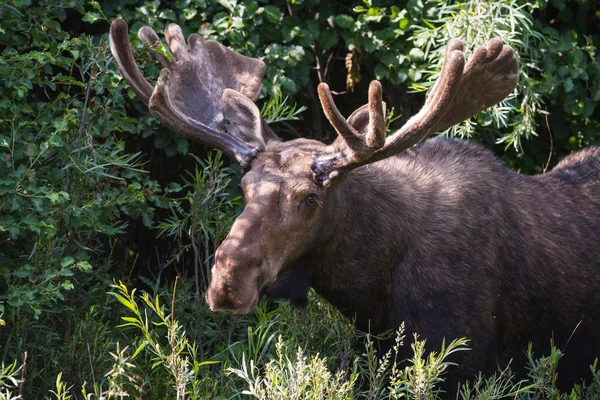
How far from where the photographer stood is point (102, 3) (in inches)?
225

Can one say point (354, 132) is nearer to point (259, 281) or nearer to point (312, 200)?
point (312, 200)

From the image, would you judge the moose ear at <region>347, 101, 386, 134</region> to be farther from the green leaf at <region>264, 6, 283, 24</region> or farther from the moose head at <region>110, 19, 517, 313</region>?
the green leaf at <region>264, 6, 283, 24</region>

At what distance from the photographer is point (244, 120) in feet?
14.5

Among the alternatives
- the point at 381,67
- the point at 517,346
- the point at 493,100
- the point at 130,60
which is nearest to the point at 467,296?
the point at 517,346

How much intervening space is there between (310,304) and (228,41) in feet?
5.86

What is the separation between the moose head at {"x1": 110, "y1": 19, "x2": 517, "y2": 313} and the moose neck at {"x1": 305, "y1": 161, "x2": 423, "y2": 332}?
66 millimetres

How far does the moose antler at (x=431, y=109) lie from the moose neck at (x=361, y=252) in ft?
0.60

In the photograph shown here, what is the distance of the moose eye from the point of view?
3898mm

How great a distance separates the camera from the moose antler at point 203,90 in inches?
166

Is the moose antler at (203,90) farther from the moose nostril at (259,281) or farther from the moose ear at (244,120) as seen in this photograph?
the moose nostril at (259,281)

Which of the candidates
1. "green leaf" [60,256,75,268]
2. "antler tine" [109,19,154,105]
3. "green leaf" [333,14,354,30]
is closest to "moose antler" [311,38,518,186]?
"antler tine" [109,19,154,105]

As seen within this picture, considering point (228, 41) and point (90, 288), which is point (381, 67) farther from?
point (90, 288)

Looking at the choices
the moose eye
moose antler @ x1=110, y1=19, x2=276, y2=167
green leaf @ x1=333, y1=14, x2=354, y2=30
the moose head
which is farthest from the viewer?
green leaf @ x1=333, y1=14, x2=354, y2=30

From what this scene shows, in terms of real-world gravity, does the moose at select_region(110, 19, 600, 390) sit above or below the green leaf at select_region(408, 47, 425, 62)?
below
